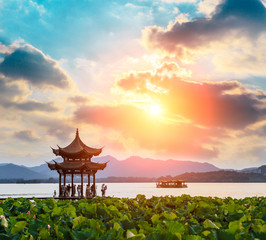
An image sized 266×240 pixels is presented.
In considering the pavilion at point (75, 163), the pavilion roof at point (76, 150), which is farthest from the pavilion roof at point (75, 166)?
the pavilion roof at point (76, 150)

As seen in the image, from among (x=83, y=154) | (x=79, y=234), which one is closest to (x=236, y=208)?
(x=79, y=234)

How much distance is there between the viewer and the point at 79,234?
3.06 m

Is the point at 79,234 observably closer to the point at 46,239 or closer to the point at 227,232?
the point at 46,239

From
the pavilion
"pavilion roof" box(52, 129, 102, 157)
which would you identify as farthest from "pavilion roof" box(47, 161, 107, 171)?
"pavilion roof" box(52, 129, 102, 157)

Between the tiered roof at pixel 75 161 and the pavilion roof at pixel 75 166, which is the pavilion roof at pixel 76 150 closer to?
the tiered roof at pixel 75 161

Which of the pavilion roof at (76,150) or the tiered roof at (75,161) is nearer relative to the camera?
the tiered roof at (75,161)

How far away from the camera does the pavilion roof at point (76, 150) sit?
40.9 meters

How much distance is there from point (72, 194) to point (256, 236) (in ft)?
141

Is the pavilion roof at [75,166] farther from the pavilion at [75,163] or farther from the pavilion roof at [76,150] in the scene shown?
the pavilion roof at [76,150]

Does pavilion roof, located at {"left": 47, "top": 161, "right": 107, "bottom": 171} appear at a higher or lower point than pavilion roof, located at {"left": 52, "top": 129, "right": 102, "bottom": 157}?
lower

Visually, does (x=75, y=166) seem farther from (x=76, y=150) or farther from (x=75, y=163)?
(x=76, y=150)

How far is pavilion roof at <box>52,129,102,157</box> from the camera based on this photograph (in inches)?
1609

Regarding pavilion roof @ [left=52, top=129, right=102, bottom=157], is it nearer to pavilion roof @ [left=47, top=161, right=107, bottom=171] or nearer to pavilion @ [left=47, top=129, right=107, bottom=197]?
pavilion @ [left=47, top=129, right=107, bottom=197]

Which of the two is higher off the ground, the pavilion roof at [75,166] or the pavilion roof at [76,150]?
the pavilion roof at [76,150]
